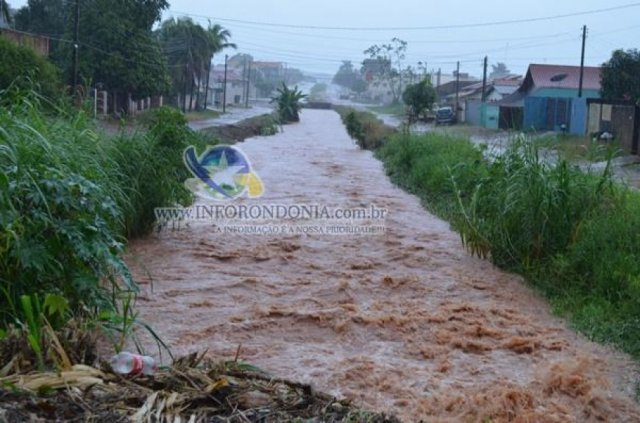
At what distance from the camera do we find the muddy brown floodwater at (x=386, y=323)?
6047mm

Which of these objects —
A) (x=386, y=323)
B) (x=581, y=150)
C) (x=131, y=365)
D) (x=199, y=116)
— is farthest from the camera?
(x=199, y=116)

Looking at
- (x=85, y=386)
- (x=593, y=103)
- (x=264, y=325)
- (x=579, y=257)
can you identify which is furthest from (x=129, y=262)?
(x=593, y=103)

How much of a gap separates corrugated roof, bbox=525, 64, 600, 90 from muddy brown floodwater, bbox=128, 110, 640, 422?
3358 cm

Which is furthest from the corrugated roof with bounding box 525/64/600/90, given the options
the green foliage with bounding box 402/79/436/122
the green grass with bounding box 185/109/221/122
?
the green grass with bounding box 185/109/221/122

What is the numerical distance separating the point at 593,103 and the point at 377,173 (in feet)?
40.1

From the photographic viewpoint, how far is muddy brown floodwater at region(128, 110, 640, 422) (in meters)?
6.05

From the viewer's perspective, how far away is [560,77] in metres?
44.6

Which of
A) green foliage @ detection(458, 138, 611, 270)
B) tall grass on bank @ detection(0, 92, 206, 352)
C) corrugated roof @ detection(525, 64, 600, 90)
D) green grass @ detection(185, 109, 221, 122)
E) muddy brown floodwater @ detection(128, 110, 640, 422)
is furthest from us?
green grass @ detection(185, 109, 221, 122)

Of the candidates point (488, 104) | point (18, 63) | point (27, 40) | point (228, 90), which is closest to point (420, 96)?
point (488, 104)

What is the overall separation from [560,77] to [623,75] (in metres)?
13.1

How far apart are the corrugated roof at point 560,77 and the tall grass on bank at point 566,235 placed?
1361 inches

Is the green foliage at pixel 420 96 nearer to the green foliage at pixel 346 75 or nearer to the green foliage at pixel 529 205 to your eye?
the green foliage at pixel 529 205

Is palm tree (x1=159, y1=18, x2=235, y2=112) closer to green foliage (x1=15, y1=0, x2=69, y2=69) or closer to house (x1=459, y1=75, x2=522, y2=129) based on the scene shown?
green foliage (x1=15, y1=0, x2=69, y2=69)

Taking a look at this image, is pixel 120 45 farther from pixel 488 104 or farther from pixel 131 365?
pixel 131 365
